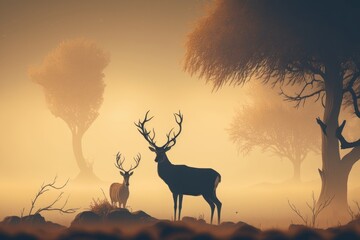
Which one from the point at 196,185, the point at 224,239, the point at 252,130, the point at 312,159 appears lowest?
the point at 224,239

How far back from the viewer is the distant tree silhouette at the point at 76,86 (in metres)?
46.2

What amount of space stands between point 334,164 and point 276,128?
26064mm

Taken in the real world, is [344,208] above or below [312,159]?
below

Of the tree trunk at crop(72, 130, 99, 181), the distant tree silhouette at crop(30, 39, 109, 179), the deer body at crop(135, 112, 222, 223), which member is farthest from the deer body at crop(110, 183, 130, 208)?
the distant tree silhouette at crop(30, 39, 109, 179)

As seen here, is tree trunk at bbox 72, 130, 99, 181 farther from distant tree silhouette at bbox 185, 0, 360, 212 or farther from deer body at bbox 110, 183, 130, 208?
distant tree silhouette at bbox 185, 0, 360, 212

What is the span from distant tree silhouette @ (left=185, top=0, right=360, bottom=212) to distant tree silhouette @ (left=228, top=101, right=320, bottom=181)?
24.3 metres

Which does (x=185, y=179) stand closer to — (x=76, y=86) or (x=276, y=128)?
(x=276, y=128)

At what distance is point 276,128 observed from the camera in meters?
43.9

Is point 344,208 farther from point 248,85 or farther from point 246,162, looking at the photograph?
point 246,162

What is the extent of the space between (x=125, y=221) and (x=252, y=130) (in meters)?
32.8

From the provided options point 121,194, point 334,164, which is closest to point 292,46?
point 334,164

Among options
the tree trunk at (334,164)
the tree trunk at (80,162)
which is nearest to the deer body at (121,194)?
the tree trunk at (334,164)

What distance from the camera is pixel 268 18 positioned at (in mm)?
17344

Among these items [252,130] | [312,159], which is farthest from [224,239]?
[312,159]
